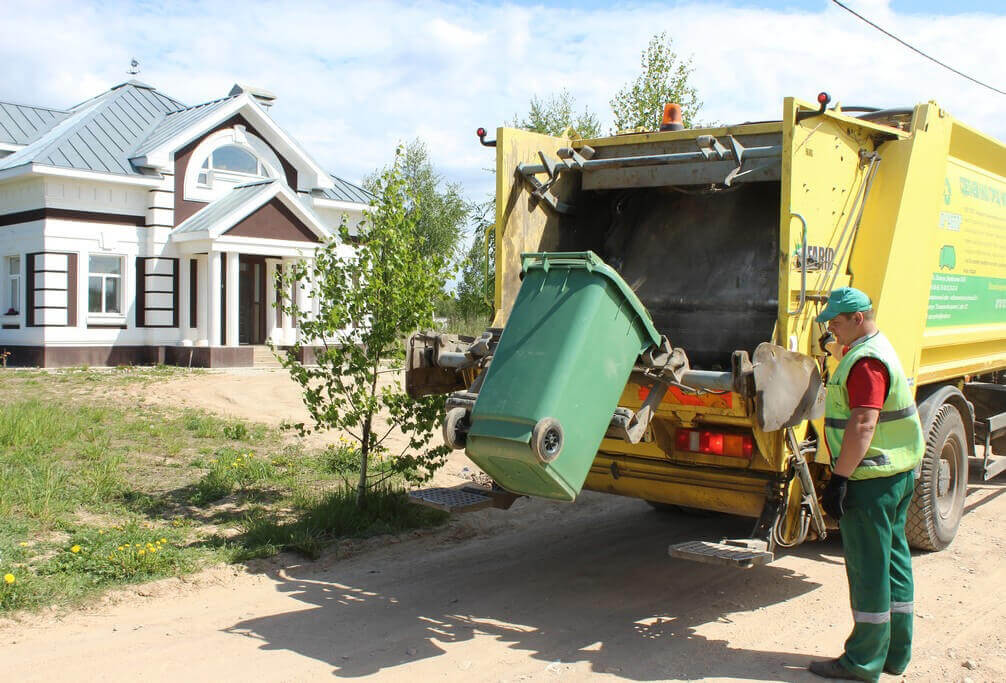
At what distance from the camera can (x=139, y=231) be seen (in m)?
19.1

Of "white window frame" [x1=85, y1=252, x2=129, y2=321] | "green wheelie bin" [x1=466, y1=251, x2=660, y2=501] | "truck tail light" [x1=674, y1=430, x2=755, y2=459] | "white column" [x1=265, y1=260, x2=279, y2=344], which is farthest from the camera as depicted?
"white column" [x1=265, y1=260, x2=279, y2=344]

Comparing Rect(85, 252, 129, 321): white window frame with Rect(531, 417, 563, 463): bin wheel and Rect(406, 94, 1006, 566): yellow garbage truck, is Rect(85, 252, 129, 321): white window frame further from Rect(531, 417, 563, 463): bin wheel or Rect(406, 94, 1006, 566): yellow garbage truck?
Rect(531, 417, 563, 463): bin wheel

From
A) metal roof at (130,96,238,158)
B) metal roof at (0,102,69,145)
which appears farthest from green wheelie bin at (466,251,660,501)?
metal roof at (0,102,69,145)

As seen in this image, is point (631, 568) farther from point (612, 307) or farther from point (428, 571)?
point (612, 307)

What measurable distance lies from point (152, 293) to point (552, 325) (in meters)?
16.9

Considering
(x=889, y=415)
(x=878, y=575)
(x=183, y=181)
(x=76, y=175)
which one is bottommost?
(x=878, y=575)

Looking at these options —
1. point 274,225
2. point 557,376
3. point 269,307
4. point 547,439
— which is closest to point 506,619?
point 547,439

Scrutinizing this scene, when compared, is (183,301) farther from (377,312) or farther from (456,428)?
(456,428)

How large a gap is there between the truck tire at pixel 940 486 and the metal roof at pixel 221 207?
15.4 m

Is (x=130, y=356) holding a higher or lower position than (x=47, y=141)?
lower

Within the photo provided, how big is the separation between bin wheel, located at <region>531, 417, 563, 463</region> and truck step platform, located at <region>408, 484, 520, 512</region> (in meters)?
1.25

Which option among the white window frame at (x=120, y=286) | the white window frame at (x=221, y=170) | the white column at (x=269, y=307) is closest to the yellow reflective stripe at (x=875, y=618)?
the white window frame at (x=120, y=286)

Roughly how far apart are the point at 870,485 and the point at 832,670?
0.85 m

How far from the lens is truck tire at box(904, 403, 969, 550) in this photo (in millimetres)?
5941
